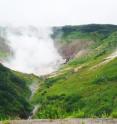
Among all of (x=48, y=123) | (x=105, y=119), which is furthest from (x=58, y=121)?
(x=105, y=119)

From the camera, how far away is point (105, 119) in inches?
1064

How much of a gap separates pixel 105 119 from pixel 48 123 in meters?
→ 3.02

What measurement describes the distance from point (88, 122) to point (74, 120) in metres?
0.93

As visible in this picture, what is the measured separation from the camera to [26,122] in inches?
1081

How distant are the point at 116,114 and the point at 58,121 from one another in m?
3.33

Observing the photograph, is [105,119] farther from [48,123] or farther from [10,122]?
[10,122]

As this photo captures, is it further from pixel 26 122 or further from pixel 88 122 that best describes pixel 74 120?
pixel 26 122

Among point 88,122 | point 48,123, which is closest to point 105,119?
point 88,122

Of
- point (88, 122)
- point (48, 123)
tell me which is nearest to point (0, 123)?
point (48, 123)

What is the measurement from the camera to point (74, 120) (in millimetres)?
27078

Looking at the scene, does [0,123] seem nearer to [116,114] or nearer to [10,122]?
[10,122]

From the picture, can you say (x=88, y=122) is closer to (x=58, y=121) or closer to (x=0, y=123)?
(x=58, y=121)

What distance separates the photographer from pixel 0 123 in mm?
27141

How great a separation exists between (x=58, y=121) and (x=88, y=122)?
1.64m
